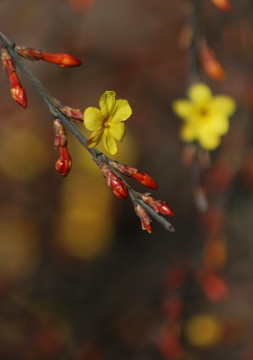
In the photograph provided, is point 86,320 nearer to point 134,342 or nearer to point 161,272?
point 134,342

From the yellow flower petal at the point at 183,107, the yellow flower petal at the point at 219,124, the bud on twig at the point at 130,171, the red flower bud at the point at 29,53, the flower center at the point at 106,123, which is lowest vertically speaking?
the yellow flower petal at the point at 219,124

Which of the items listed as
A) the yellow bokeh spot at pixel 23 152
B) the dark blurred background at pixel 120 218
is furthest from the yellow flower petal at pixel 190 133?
the yellow bokeh spot at pixel 23 152

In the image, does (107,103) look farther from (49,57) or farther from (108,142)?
(49,57)

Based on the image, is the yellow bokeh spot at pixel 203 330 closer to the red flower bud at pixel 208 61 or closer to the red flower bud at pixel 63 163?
the red flower bud at pixel 208 61

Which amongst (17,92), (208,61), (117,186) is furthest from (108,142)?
(208,61)

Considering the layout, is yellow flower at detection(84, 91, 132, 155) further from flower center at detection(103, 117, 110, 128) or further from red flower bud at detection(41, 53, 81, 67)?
red flower bud at detection(41, 53, 81, 67)

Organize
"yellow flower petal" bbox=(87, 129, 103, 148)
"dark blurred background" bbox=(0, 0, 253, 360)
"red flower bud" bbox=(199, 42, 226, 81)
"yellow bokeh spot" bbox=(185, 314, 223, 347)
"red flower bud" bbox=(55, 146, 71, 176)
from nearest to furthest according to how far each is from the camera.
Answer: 1. "yellow flower petal" bbox=(87, 129, 103, 148)
2. "red flower bud" bbox=(55, 146, 71, 176)
3. "red flower bud" bbox=(199, 42, 226, 81)
4. "dark blurred background" bbox=(0, 0, 253, 360)
5. "yellow bokeh spot" bbox=(185, 314, 223, 347)

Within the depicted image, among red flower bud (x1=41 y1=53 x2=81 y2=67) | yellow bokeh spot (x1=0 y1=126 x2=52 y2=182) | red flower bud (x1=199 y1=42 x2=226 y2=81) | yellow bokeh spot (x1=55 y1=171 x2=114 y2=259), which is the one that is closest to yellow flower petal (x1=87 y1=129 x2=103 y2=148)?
red flower bud (x1=41 y1=53 x2=81 y2=67)

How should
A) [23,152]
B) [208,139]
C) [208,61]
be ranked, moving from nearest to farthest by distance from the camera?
[208,61] → [208,139] → [23,152]
